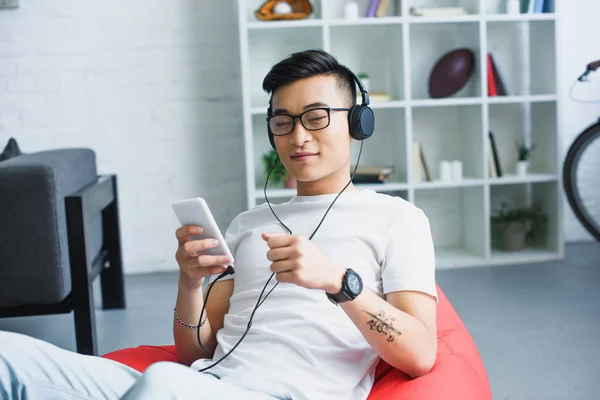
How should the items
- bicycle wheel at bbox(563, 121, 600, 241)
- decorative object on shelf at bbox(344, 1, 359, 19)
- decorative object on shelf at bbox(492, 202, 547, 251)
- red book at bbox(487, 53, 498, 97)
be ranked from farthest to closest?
decorative object on shelf at bbox(492, 202, 547, 251)
red book at bbox(487, 53, 498, 97)
decorative object on shelf at bbox(344, 1, 359, 19)
bicycle wheel at bbox(563, 121, 600, 241)

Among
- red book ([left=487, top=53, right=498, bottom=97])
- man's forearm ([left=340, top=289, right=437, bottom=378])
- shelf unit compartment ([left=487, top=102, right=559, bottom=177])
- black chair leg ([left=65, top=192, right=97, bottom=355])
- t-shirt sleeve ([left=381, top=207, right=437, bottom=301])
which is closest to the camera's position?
man's forearm ([left=340, top=289, right=437, bottom=378])

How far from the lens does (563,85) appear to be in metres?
4.11

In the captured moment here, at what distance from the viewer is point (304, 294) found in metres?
1.33

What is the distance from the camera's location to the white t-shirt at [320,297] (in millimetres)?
1245

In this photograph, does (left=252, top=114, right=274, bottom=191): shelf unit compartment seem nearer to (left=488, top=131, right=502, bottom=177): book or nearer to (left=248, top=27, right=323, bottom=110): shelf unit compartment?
(left=248, top=27, right=323, bottom=110): shelf unit compartment

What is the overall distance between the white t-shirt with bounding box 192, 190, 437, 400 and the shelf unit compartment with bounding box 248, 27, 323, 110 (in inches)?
99.9

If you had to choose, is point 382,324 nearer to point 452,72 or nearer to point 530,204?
point 452,72

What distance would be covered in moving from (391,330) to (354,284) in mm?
109

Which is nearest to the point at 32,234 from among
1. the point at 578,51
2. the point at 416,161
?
the point at 416,161

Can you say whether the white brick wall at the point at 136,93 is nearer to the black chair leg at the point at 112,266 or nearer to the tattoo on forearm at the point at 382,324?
the black chair leg at the point at 112,266

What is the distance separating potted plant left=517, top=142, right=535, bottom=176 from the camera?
153 inches

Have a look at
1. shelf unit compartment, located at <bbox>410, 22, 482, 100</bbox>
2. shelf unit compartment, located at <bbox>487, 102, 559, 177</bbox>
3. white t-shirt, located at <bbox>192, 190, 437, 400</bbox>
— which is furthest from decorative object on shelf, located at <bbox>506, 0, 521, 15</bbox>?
white t-shirt, located at <bbox>192, 190, 437, 400</bbox>

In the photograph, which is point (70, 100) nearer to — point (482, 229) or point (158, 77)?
point (158, 77)

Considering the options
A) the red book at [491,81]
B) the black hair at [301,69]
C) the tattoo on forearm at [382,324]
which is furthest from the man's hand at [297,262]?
the red book at [491,81]
